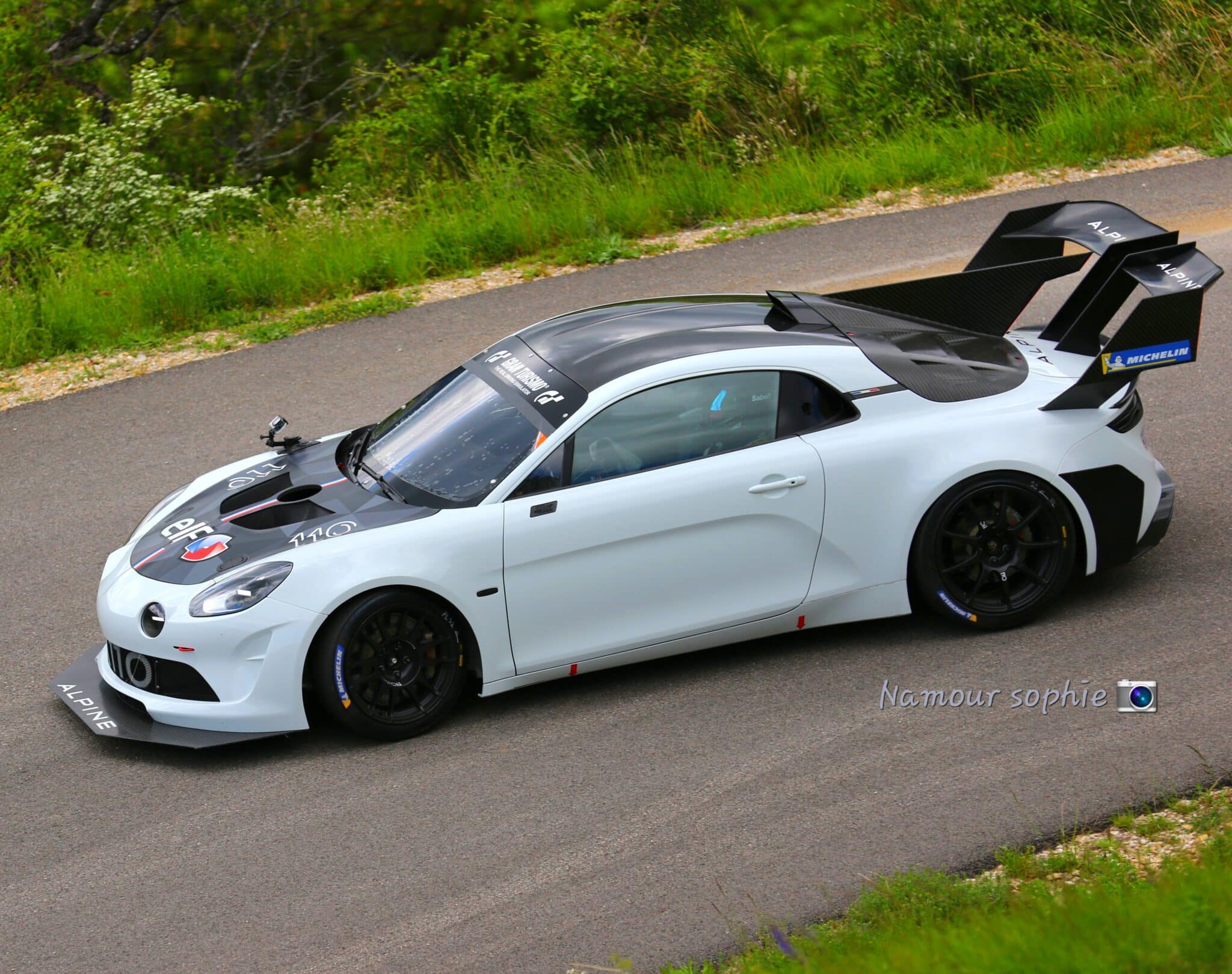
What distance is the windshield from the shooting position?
19.2 ft

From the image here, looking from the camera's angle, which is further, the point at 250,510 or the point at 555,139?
the point at 555,139

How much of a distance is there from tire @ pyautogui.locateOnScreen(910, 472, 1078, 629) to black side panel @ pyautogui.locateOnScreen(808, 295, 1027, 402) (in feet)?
1.63

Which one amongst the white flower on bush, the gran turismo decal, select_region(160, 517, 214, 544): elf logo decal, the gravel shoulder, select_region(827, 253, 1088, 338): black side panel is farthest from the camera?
the white flower on bush

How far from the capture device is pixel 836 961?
3.78 metres

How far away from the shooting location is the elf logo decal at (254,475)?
654cm

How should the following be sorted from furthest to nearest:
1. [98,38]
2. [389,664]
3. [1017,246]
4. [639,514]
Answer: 1. [98,38]
2. [1017,246]
3. [639,514]
4. [389,664]

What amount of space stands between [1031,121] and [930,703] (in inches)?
434

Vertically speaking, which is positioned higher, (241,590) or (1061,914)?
(241,590)

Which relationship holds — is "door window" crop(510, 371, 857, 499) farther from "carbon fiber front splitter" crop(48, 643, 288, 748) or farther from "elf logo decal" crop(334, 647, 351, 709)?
"carbon fiber front splitter" crop(48, 643, 288, 748)

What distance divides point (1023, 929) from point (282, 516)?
146 inches

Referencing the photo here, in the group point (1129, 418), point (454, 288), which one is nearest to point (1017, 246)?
point (1129, 418)

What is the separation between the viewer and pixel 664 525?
5770 millimetres

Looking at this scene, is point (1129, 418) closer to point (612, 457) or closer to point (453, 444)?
point (612, 457)

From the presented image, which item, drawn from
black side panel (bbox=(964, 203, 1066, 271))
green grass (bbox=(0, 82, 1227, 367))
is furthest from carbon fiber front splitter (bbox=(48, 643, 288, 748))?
green grass (bbox=(0, 82, 1227, 367))
